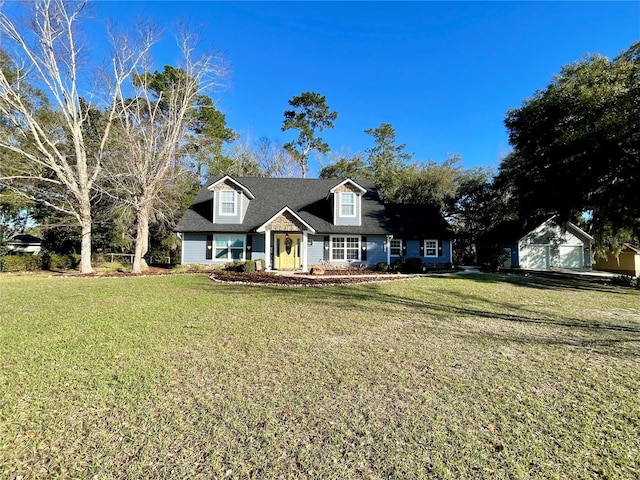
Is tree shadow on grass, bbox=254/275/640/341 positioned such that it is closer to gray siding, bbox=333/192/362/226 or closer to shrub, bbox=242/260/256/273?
shrub, bbox=242/260/256/273

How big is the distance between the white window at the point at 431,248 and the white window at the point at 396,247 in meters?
1.84

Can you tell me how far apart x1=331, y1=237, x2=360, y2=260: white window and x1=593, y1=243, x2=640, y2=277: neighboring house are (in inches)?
907

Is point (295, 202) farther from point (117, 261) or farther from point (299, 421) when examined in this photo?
point (299, 421)

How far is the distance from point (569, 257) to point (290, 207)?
23039mm

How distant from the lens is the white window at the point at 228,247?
1997cm

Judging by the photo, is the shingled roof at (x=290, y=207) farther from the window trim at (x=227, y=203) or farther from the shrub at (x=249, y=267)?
the shrub at (x=249, y=267)

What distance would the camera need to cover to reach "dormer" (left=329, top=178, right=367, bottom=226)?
20781 mm

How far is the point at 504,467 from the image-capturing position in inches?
104

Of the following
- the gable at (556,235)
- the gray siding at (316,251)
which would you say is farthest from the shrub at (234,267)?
the gable at (556,235)

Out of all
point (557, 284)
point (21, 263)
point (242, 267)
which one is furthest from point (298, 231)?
point (21, 263)

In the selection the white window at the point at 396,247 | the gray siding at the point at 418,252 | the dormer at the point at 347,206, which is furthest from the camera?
the gray siding at the point at 418,252

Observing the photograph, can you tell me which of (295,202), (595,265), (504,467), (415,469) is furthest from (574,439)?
(595,265)

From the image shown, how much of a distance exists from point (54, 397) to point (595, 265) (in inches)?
1505

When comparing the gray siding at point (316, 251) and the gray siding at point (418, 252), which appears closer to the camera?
the gray siding at point (316, 251)
